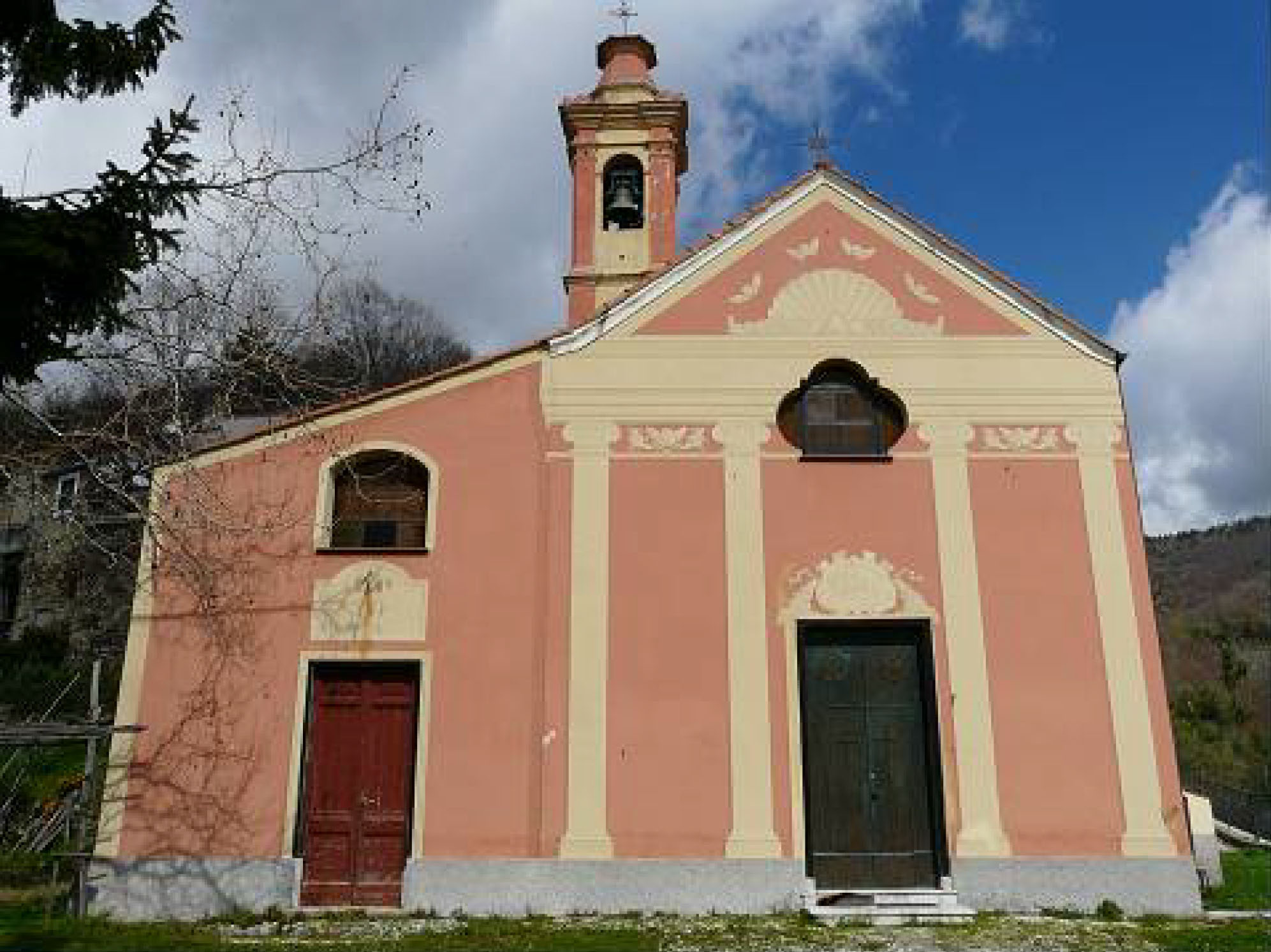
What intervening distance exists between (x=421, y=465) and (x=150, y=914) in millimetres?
5332

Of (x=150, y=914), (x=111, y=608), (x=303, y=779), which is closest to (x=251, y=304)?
(x=303, y=779)

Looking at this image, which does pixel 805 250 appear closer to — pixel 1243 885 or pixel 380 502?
pixel 380 502

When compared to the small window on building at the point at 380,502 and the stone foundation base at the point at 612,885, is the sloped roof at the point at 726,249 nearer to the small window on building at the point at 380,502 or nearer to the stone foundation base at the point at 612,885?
the small window on building at the point at 380,502

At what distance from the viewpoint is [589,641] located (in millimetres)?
12062

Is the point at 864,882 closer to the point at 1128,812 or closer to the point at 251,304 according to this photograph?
the point at 1128,812

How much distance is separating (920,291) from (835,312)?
3.55 feet

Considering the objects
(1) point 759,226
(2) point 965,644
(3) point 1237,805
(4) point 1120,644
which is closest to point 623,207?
(1) point 759,226

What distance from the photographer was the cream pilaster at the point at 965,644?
1153 centimetres

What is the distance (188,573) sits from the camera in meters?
11.9

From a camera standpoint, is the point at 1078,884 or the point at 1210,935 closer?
the point at 1210,935

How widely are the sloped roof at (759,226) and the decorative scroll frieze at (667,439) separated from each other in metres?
1.31

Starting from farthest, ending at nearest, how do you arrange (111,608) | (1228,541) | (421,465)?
(1228,541) → (111,608) → (421,465)

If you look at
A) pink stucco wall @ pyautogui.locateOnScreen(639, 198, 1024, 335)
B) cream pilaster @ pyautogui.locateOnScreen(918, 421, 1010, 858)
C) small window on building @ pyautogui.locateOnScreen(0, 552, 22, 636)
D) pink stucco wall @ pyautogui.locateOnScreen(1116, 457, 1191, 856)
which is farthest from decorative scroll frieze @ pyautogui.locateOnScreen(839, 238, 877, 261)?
small window on building @ pyautogui.locateOnScreen(0, 552, 22, 636)

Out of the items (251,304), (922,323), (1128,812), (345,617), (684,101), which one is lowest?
(1128,812)
